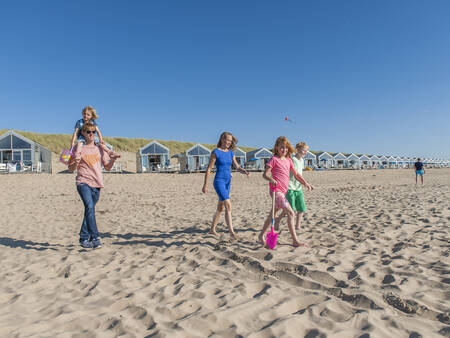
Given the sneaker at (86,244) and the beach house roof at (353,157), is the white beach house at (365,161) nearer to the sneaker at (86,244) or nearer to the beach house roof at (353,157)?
the beach house roof at (353,157)

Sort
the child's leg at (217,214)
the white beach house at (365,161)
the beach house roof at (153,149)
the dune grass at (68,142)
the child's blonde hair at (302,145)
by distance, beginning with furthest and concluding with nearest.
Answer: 1. the dune grass at (68,142)
2. the white beach house at (365,161)
3. the beach house roof at (153,149)
4. the child's blonde hair at (302,145)
5. the child's leg at (217,214)

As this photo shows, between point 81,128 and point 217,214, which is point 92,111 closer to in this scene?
point 81,128

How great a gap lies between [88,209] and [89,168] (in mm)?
539

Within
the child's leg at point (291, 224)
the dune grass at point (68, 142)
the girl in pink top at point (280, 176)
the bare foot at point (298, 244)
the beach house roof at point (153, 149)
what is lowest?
the bare foot at point (298, 244)

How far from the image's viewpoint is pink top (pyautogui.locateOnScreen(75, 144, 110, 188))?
3.80m

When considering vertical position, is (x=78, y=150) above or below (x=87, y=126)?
below

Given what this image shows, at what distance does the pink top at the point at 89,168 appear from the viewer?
12.5 ft

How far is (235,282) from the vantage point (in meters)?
2.57

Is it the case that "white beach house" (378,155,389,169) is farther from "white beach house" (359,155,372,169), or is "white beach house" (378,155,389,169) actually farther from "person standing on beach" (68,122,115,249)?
"person standing on beach" (68,122,115,249)

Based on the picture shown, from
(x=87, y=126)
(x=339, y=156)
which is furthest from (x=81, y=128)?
(x=339, y=156)

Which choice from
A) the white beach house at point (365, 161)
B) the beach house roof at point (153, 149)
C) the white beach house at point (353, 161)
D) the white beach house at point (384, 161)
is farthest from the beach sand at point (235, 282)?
Result: the white beach house at point (384, 161)

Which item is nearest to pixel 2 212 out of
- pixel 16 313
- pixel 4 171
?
pixel 16 313

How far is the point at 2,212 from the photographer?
7.57 meters

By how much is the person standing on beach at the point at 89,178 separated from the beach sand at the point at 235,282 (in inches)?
8.7
